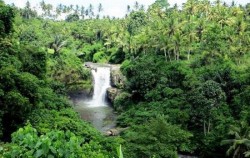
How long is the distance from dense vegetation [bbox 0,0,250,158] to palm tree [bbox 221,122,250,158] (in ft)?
0.32

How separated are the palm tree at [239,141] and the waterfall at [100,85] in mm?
22912

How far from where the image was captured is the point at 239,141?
2886 cm

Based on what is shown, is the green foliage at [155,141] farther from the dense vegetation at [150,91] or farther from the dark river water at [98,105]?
the dark river water at [98,105]

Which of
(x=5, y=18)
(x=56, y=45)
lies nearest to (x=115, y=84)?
(x=56, y=45)

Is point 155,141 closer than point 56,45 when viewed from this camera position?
Yes

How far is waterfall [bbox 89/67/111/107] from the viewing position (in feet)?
164

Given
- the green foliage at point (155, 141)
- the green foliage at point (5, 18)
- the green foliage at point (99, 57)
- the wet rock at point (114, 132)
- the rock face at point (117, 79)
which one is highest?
the green foliage at point (5, 18)

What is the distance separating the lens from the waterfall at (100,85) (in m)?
50.0

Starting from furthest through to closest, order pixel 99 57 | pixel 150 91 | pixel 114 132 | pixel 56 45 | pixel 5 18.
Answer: pixel 99 57, pixel 56 45, pixel 150 91, pixel 114 132, pixel 5 18

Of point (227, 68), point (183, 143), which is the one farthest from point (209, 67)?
point (183, 143)

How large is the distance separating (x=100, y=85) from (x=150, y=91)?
500 inches

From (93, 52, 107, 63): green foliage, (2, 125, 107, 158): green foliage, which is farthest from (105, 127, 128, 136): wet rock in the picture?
(93, 52, 107, 63): green foliage

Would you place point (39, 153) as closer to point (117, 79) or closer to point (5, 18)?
point (5, 18)

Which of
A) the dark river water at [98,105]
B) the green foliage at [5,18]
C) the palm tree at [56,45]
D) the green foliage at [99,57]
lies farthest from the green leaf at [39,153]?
the green foliage at [99,57]
